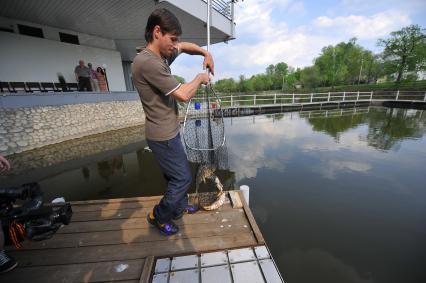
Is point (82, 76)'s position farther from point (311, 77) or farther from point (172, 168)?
point (311, 77)

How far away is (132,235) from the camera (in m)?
2.00

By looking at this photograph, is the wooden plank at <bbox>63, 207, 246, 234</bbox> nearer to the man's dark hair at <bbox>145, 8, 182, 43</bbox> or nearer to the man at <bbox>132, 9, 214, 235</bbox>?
the man at <bbox>132, 9, 214, 235</bbox>

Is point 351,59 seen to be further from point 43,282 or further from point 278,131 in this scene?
point 43,282

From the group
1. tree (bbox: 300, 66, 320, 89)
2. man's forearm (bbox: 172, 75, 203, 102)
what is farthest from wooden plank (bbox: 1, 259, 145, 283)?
tree (bbox: 300, 66, 320, 89)

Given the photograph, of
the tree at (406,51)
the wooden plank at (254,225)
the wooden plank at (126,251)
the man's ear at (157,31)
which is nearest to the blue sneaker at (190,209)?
the wooden plank at (126,251)

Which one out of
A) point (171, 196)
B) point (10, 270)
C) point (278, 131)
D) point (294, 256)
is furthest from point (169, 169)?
point (278, 131)

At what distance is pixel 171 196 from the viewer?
69.6 inches

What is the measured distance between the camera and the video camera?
55.4 inches

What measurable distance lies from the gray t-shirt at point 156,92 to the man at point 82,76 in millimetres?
8988

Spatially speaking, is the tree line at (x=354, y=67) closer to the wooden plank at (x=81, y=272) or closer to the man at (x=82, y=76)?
the man at (x=82, y=76)

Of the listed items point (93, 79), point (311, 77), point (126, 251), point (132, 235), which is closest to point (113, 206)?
point (132, 235)

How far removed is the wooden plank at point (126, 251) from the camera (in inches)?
68.1

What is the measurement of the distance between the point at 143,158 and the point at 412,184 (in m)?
6.45

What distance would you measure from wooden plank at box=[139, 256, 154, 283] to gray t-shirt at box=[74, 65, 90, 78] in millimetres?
9476
